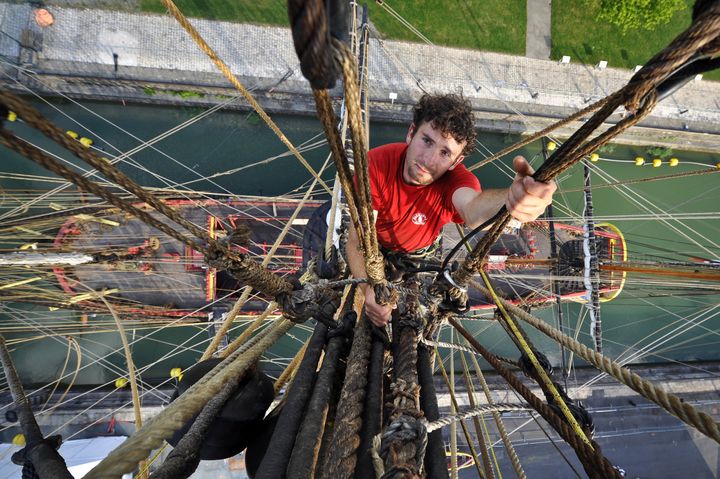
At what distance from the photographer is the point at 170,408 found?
1054 millimetres

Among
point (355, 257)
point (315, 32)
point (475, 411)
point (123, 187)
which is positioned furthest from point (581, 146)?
point (355, 257)

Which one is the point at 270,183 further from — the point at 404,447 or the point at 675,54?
the point at 675,54

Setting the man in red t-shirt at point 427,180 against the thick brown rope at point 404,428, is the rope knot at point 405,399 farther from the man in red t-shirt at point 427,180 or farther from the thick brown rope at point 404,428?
the man in red t-shirt at point 427,180

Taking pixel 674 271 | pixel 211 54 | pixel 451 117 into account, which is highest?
pixel 211 54

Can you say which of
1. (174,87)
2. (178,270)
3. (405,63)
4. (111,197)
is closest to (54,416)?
(178,270)

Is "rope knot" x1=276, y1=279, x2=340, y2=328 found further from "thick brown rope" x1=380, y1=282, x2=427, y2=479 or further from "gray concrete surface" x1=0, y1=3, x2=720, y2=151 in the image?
"gray concrete surface" x1=0, y1=3, x2=720, y2=151

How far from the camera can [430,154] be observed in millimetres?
2451

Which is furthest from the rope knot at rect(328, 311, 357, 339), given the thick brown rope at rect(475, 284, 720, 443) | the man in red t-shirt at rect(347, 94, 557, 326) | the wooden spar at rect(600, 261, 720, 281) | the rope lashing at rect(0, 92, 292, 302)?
the wooden spar at rect(600, 261, 720, 281)

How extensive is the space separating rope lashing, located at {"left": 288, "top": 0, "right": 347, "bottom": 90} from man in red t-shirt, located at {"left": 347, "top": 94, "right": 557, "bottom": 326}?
1.60 metres

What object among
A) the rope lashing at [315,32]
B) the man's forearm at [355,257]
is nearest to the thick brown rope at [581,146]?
the rope lashing at [315,32]

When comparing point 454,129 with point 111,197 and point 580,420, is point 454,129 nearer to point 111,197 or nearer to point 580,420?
point 580,420

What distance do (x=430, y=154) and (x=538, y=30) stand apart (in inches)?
268

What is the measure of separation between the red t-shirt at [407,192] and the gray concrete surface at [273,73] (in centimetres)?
421

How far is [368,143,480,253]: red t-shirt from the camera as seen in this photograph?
8.47 ft
